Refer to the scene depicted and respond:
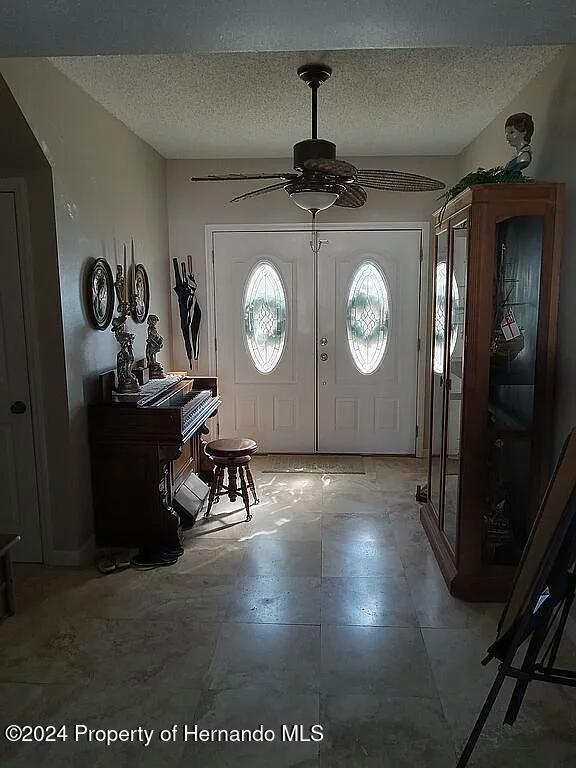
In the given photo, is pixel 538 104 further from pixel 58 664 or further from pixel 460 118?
pixel 58 664

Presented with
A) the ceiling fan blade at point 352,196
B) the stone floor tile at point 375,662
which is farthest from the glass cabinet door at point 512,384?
the ceiling fan blade at point 352,196

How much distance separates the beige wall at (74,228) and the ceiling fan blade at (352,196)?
142cm

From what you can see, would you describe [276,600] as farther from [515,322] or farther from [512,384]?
[515,322]

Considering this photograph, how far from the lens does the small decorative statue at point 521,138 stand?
2.75 m

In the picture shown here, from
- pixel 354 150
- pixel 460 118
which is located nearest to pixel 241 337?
pixel 354 150

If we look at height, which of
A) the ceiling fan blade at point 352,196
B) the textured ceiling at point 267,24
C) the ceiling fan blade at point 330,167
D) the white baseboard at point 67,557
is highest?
the textured ceiling at point 267,24

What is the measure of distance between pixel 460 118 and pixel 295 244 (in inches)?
68.3

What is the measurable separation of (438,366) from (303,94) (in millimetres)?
1761

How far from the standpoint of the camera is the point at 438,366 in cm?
352

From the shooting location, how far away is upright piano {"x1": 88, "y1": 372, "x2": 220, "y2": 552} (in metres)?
3.34

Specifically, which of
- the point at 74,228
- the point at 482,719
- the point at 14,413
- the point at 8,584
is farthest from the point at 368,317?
the point at 482,719

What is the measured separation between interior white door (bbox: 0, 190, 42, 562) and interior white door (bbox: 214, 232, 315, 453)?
2267mm

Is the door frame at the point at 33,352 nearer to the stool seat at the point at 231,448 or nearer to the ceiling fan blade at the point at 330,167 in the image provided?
the stool seat at the point at 231,448

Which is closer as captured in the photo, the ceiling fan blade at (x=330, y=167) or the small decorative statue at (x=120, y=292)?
the ceiling fan blade at (x=330, y=167)
